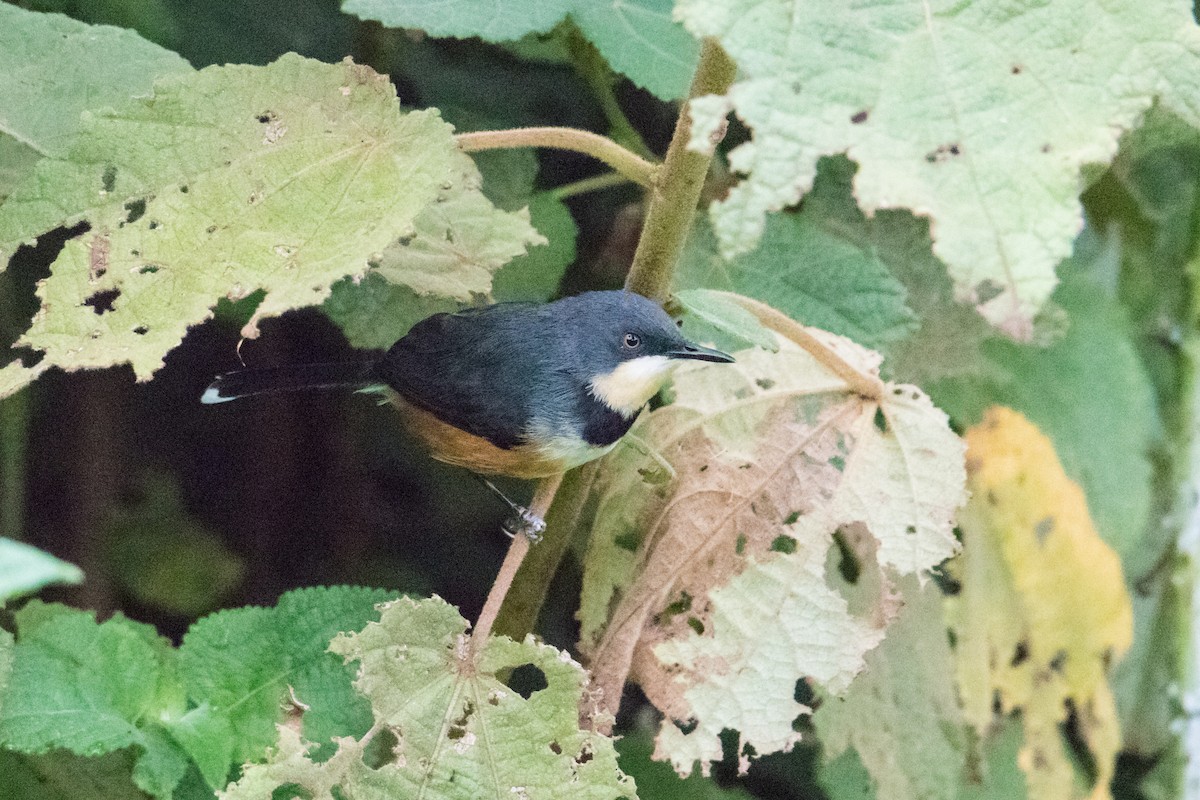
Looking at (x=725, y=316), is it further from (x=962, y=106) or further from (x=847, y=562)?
(x=847, y=562)

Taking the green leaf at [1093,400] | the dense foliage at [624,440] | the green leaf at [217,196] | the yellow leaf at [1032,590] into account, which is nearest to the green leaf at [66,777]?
the dense foliage at [624,440]

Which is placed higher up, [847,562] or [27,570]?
[27,570]

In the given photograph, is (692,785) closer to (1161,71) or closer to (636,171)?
(636,171)

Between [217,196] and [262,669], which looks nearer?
[217,196]

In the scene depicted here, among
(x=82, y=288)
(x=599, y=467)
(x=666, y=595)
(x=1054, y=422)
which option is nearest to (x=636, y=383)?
(x=599, y=467)

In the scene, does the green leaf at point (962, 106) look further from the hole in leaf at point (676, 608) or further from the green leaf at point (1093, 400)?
the green leaf at point (1093, 400)

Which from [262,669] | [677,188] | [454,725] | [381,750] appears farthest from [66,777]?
[677,188]
